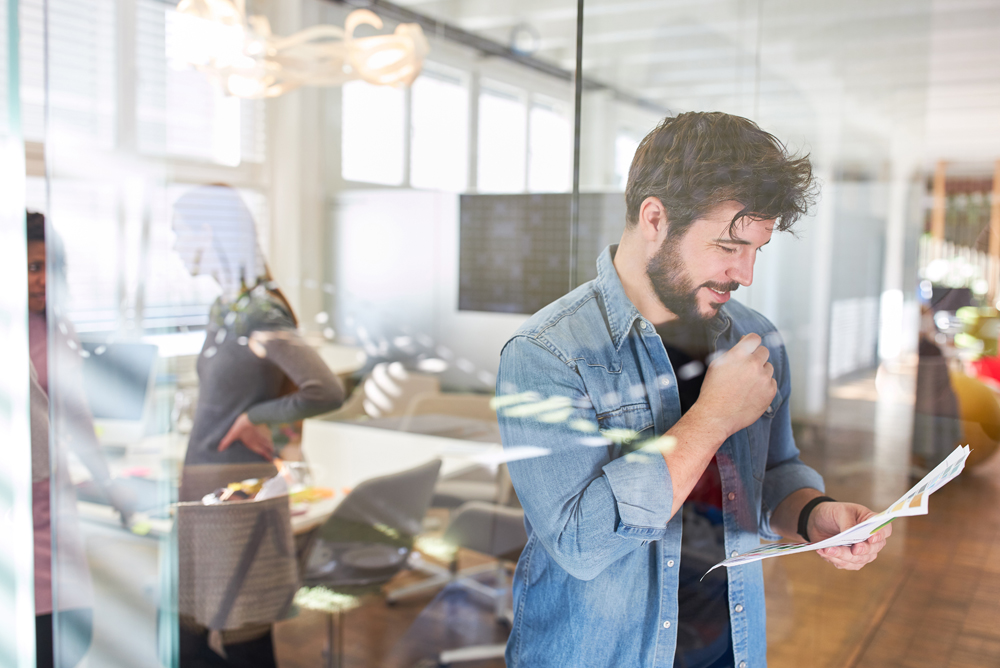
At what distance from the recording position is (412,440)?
2.73 m

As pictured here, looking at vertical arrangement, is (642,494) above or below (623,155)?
below

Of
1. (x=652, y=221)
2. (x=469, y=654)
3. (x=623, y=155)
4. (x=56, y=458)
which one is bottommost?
(x=469, y=654)

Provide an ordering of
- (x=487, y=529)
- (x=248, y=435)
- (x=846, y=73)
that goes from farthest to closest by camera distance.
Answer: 1. (x=487, y=529)
2. (x=248, y=435)
3. (x=846, y=73)

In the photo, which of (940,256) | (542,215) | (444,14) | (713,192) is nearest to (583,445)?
(713,192)

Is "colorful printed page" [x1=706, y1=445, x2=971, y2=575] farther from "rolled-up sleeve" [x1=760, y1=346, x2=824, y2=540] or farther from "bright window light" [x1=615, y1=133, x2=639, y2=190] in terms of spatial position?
"bright window light" [x1=615, y1=133, x2=639, y2=190]

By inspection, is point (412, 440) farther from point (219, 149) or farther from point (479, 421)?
point (219, 149)

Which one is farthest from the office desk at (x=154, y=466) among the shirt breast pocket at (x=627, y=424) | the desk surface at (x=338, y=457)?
the shirt breast pocket at (x=627, y=424)

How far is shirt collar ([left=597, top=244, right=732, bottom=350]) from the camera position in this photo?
42.3 inches

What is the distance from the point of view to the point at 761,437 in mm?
1088

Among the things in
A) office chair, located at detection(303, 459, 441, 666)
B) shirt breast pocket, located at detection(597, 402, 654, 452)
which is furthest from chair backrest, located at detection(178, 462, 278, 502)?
shirt breast pocket, located at detection(597, 402, 654, 452)

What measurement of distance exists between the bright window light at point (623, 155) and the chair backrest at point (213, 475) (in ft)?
4.38

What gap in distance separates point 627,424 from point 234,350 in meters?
1.35

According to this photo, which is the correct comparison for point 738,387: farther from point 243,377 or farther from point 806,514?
point 243,377

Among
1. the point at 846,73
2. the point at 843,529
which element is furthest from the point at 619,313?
the point at 846,73
